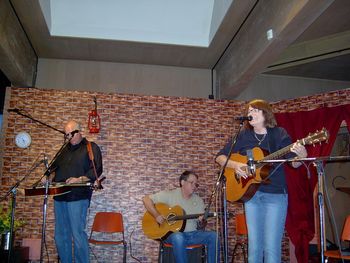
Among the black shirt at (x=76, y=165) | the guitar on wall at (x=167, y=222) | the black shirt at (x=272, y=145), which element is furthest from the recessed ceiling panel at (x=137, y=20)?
the black shirt at (x=272, y=145)

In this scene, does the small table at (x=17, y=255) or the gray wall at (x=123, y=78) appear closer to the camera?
the small table at (x=17, y=255)

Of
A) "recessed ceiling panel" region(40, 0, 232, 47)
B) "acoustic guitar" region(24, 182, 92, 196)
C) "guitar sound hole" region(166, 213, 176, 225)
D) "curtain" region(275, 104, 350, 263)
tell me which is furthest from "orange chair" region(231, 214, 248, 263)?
"recessed ceiling panel" region(40, 0, 232, 47)

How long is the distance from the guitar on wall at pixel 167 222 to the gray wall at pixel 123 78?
2.59 m

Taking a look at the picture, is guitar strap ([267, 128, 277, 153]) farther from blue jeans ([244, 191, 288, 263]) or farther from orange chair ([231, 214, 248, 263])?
orange chair ([231, 214, 248, 263])

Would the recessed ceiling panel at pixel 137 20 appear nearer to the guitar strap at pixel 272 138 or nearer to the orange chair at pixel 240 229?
the orange chair at pixel 240 229

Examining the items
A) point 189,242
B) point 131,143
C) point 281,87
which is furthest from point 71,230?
point 281,87

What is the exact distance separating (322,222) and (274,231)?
34cm

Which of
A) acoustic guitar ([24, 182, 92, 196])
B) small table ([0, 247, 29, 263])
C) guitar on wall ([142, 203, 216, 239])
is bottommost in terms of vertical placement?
small table ([0, 247, 29, 263])

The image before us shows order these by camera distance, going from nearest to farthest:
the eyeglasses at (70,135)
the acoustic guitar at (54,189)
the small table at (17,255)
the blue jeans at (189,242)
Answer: the acoustic guitar at (54,189), the eyeglasses at (70,135), the blue jeans at (189,242), the small table at (17,255)

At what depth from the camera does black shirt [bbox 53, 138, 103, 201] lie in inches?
173

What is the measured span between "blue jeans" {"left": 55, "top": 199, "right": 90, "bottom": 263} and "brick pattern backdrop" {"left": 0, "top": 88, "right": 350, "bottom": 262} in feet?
5.31

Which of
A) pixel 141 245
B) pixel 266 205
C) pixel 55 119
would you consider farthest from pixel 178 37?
pixel 266 205

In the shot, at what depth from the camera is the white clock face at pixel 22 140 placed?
6004 millimetres

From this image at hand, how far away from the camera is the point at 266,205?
9.24ft
